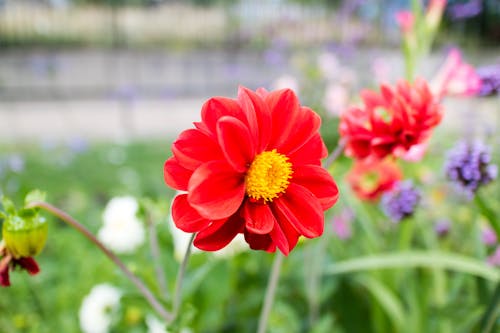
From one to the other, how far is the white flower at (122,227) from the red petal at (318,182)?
564mm

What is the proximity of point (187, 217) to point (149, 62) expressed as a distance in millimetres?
4895

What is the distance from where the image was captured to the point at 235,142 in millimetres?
438

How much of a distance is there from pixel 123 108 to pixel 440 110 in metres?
3.88

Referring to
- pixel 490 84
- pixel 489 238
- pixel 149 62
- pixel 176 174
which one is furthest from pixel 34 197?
pixel 149 62

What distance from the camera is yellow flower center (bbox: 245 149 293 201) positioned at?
0.46m

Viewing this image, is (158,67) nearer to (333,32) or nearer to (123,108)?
(123,108)

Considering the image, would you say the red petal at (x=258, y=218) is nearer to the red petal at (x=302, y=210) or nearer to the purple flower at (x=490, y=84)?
A: the red petal at (x=302, y=210)

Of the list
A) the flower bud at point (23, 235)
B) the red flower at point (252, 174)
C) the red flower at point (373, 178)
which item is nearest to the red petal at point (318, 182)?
the red flower at point (252, 174)

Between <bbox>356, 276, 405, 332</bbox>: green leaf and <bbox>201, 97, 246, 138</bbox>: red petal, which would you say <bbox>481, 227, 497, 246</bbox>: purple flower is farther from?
<bbox>201, 97, 246, 138</bbox>: red petal

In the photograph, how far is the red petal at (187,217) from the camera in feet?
1.46

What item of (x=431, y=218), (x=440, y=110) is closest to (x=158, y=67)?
(x=431, y=218)

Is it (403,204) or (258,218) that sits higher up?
(258,218)

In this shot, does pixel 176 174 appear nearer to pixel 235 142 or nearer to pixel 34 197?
pixel 235 142

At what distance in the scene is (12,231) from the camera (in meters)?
0.51
